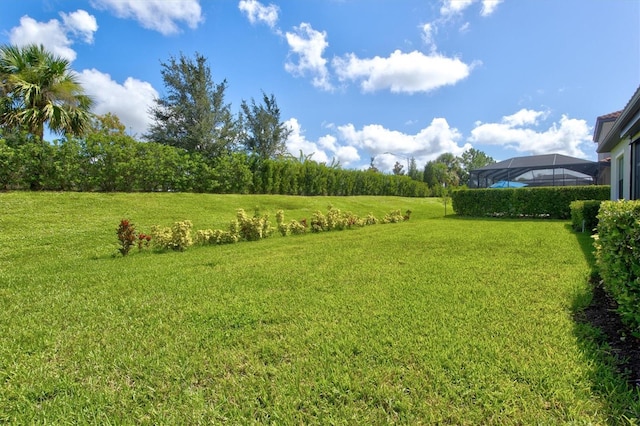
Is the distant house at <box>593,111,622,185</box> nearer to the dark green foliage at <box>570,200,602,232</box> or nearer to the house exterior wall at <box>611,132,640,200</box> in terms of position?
the house exterior wall at <box>611,132,640,200</box>

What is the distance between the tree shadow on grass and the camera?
1.67 metres

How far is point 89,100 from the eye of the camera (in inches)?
496

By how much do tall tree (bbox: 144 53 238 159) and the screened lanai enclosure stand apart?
63.8ft

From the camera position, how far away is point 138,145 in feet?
40.3

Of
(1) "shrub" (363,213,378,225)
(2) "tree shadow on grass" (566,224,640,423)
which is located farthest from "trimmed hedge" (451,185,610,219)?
(2) "tree shadow on grass" (566,224,640,423)

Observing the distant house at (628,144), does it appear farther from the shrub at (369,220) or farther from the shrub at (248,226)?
the shrub at (248,226)

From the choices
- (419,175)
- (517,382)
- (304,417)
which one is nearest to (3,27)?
(304,417)

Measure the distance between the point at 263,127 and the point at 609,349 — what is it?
25.6 m

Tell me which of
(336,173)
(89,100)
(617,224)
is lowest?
(617,224)

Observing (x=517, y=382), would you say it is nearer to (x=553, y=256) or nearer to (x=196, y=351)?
(x=196, y=351)

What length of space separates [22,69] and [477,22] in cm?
1554

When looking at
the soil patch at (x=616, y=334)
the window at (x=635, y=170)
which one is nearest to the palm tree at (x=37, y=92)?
the soil patch at (x=616, y=334)

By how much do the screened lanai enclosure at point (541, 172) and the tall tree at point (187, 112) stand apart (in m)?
19.5

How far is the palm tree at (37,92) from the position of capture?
10602 millimetres
